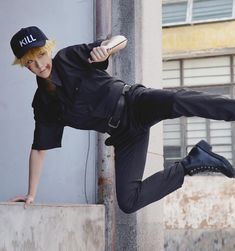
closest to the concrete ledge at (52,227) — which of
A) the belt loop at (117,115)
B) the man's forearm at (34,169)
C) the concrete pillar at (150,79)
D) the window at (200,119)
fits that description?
the man's forearm at (34,169)

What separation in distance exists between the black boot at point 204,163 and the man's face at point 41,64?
1.16 meters

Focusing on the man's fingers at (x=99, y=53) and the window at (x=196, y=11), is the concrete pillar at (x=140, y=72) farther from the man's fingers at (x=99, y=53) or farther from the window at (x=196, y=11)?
the window at (x=196, y=11)

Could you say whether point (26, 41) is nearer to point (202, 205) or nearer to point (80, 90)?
point (80, 90)

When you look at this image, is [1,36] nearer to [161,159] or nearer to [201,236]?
[161,159]

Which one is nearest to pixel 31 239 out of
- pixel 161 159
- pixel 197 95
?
pixel 197 95

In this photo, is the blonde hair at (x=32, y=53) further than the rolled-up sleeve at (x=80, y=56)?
No

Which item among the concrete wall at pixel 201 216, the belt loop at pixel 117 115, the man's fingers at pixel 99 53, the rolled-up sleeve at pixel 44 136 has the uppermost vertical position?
the man's fingers at pixel 99 53

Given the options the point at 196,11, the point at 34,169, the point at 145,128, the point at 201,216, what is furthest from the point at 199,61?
the point at 34,169

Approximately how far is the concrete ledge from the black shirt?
0.66 m

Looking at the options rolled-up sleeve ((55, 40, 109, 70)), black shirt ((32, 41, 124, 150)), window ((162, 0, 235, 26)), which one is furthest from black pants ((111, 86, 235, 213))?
window ((162, 0, 235, 26))

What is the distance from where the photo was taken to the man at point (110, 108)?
333cm

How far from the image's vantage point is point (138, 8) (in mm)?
5359

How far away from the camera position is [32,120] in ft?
16.8

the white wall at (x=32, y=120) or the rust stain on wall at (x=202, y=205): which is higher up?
the white wall at (x=32, y=120)
